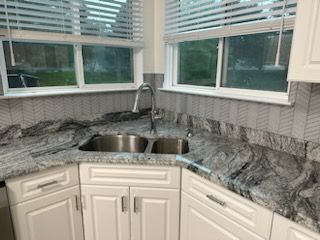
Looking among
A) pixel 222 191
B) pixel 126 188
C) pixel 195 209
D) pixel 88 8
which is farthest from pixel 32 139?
pixel 222 191

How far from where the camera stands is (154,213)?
1417mm

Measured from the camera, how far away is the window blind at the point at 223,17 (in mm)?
1311

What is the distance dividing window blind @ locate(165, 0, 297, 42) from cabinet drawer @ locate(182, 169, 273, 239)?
3.28 ft

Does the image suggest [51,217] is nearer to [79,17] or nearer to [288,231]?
[288,231]

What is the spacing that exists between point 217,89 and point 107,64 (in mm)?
1038

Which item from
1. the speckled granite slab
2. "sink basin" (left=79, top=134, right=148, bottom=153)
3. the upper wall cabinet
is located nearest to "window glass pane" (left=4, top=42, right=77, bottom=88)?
"sink basin" (left=79, top=134, right=148, bottom=153)

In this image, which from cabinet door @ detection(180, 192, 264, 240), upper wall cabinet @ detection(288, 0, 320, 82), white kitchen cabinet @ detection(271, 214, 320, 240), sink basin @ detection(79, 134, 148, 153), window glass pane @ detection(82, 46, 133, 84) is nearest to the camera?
white kitchen cabinet @ detection(271, 214, 320, 240)

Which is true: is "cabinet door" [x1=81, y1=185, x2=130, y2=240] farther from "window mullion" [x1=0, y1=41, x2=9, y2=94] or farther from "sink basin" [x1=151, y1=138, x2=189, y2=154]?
"window mullion" [x1=0, y1=41, x2=9, y2=94]

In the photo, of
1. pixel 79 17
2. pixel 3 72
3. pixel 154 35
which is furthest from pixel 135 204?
pixel 154 35

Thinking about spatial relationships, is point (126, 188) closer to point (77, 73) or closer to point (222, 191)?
point (222, 191)

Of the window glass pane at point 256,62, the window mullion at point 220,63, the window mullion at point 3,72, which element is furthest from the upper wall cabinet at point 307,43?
the window mullion at point 3,72

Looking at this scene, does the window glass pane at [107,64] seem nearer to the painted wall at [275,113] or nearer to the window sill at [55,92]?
the window sill at [55,92]

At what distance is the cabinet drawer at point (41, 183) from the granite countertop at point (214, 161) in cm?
6

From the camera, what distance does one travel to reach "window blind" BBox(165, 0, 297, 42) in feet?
4.30
